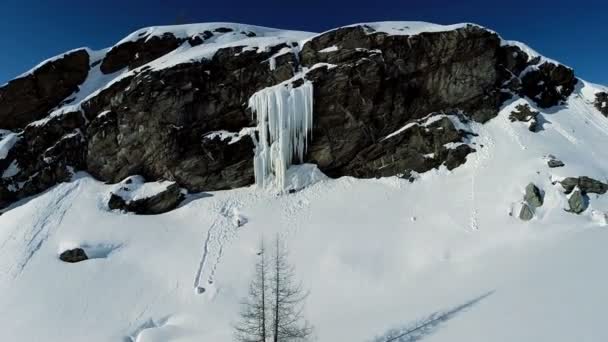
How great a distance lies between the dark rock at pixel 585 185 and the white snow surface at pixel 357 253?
0.48 metres

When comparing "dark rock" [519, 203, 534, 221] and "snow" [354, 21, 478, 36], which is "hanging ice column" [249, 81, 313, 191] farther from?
"dark rock" [519, 203, 534, 221]

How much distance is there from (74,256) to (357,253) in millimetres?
14622

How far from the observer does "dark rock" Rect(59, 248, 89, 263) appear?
737 inches

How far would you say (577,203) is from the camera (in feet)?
58.6

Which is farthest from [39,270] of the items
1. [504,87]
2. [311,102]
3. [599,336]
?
[504,87]

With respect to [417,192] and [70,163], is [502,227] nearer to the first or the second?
[417,192]

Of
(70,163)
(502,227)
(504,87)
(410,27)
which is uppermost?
(410,27)

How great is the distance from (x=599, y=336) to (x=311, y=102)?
60.2ft

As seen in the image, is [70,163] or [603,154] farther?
[70,163]

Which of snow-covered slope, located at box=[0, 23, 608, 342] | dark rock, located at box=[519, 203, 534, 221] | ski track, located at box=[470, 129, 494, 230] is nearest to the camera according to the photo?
snow-covered slope, located at box=[0, 23, 608, 342]

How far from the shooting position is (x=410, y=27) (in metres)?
26.5

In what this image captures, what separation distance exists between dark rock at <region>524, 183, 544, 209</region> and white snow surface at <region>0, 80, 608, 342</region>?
357 millimetres

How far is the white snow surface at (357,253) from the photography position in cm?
1268

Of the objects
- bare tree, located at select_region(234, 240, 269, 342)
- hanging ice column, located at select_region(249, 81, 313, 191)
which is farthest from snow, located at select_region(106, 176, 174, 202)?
bare tree, located at select_region(234, 240, 269, 342)
